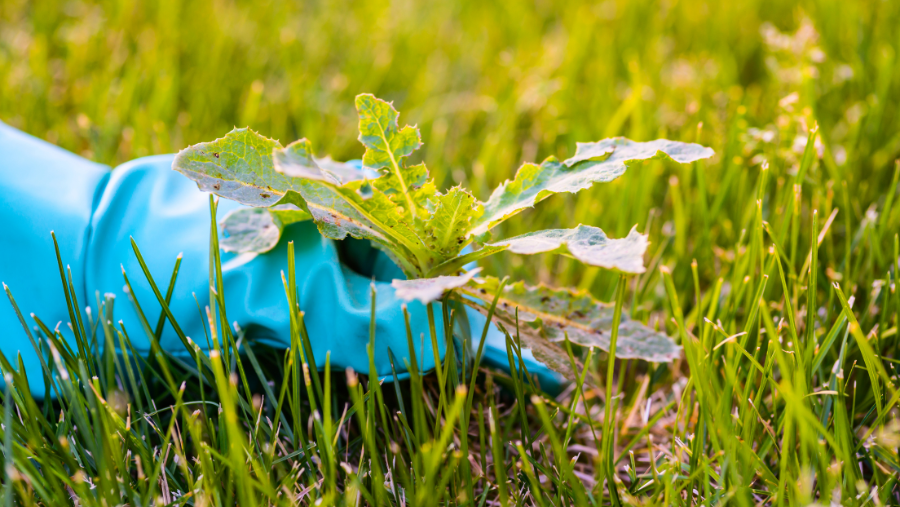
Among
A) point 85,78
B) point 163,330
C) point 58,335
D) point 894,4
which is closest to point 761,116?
point 894,4

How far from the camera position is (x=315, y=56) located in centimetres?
225

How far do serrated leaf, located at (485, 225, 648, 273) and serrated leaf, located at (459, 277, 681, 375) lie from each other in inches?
5.0

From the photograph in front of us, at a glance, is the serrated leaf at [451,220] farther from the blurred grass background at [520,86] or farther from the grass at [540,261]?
the blurred grass background at [520,86]

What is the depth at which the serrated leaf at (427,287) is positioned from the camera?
0.69 metres

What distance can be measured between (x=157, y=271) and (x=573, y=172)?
675mm

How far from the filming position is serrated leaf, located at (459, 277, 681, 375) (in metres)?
0.97

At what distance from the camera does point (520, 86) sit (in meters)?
2.03

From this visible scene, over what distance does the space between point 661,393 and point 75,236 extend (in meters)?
1.06

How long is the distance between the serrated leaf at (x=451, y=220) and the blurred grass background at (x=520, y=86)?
21.4 inches

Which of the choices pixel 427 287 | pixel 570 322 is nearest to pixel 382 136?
pixel 427 287

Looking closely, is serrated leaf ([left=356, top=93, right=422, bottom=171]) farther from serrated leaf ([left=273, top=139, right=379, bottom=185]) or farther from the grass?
the grass

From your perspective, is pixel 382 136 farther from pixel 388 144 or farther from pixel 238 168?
pixel 238 168

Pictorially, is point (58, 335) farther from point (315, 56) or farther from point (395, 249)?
point (315, 56)

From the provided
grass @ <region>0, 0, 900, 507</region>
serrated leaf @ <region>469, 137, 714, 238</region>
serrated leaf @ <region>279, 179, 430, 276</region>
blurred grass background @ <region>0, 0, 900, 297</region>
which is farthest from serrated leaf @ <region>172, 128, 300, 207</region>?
blurred grass background @ <region>0, 0, 900, 297</region>
